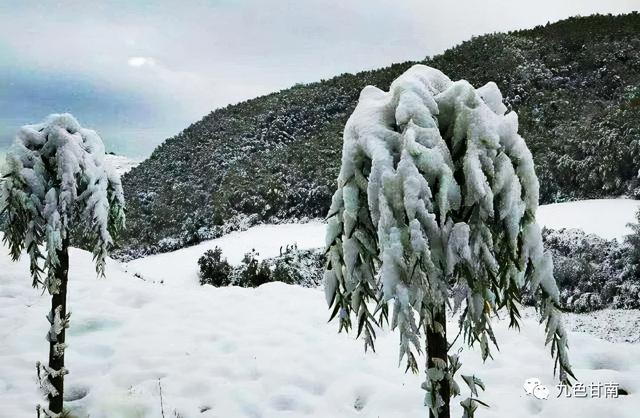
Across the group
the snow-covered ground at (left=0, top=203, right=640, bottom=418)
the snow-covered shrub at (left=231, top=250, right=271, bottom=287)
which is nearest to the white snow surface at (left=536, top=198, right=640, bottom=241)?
the snow-covered ground at (left=0, top=203, right=640, bottom=418)

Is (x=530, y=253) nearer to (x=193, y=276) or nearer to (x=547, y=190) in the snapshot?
(x=193, y=276)

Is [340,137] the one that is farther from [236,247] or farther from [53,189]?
[53,189]

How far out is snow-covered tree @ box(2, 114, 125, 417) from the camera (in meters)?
3.26

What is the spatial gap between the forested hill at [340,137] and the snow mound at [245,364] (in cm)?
887

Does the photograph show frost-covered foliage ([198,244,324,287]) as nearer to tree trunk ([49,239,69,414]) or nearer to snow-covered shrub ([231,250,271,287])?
snow-covered shrub ([231,250,271,287])

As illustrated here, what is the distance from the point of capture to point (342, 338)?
609cm

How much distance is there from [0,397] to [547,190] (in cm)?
1387

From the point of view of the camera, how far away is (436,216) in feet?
6.97

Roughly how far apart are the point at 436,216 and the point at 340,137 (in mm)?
21718

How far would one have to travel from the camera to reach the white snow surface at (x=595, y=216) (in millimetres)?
8938

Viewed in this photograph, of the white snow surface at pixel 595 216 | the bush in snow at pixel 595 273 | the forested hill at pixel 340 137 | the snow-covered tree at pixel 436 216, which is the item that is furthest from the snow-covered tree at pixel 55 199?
the forested hill at pixel 340 137

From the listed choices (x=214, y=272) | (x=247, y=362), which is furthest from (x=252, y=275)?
(x=247, y=362)

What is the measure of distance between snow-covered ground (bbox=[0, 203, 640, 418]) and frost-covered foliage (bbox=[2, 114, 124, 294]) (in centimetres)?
195

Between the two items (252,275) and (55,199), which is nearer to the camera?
(55,199)
